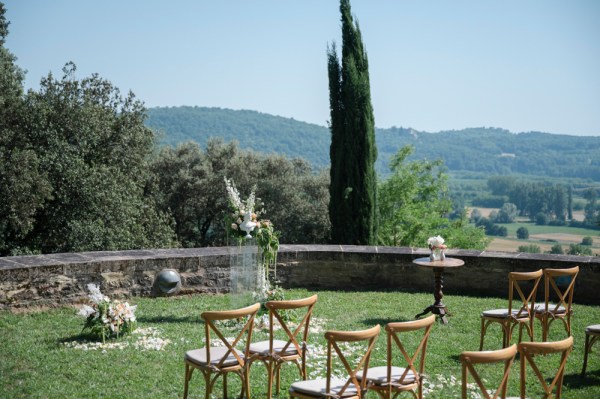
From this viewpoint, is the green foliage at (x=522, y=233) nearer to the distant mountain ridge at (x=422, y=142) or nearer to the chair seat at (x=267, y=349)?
the distant mountain ridge at (x=422, y=142)

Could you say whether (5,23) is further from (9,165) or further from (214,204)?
(214,204)

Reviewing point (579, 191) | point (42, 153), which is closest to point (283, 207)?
point (42, 153)

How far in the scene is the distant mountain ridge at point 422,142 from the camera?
52.3 m

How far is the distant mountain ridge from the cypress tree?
2826 cm

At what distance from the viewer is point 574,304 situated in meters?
9.95

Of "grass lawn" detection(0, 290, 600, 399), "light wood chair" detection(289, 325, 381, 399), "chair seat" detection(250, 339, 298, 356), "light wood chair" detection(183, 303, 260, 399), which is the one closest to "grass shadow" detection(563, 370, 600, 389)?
"grass lawn" detection(0, 290, 600, 399)

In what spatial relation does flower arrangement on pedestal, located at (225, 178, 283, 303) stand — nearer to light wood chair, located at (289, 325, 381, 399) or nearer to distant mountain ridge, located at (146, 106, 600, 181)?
light wood chair, located at (289, 325, 381, 399)

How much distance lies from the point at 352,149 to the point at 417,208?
1046 cm

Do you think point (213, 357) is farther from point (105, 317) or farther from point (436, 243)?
point (436, 243)

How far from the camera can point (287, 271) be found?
34.9 feet

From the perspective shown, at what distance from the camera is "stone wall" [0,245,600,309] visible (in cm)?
866

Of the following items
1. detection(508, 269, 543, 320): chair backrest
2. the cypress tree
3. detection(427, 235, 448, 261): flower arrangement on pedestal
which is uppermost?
the cypress tree

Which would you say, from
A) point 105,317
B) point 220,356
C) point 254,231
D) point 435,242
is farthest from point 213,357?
point 435,242

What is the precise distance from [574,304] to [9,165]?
12010 mm
